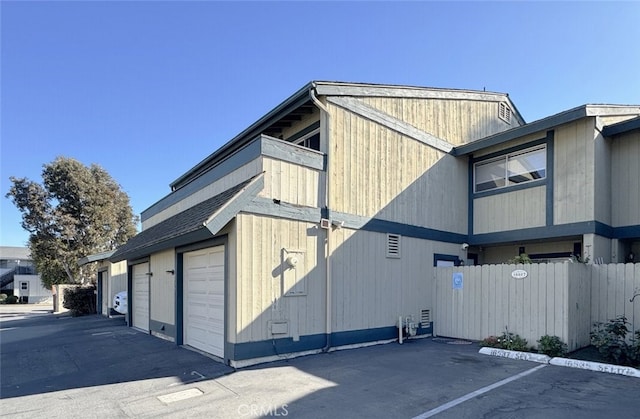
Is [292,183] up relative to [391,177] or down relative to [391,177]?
down

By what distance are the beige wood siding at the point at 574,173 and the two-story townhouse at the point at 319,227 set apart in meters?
2.61

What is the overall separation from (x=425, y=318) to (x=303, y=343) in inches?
173

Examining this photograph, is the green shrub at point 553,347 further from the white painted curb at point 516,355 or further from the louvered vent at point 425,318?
the louvered vent at point 425,318

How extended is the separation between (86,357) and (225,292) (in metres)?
3.96

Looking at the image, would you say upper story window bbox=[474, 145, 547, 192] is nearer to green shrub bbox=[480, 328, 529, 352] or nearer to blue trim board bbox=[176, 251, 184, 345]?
green shrub bbox=[480, 328, 529, 352]

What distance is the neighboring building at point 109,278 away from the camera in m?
18.2

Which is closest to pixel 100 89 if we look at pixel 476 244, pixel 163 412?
pixel 163 412

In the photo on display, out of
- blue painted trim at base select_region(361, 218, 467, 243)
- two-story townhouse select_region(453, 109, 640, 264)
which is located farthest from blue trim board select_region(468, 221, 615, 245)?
blue painted trim at base select_region(361, 218, 467, 243)

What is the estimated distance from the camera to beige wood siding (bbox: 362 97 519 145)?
35.2 ft

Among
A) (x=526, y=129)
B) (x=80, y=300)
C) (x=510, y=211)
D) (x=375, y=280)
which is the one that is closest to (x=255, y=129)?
(x=375, y=280)

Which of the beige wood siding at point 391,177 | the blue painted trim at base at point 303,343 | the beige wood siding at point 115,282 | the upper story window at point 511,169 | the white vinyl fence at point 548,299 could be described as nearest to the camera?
the blue painted trim at base at point 303,343

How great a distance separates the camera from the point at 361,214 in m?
9.52

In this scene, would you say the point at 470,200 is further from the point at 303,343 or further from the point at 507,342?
the point at 303,343

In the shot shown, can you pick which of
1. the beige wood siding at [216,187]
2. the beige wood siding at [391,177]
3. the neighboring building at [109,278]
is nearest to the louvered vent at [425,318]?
the beige wood siding at [391,177]
